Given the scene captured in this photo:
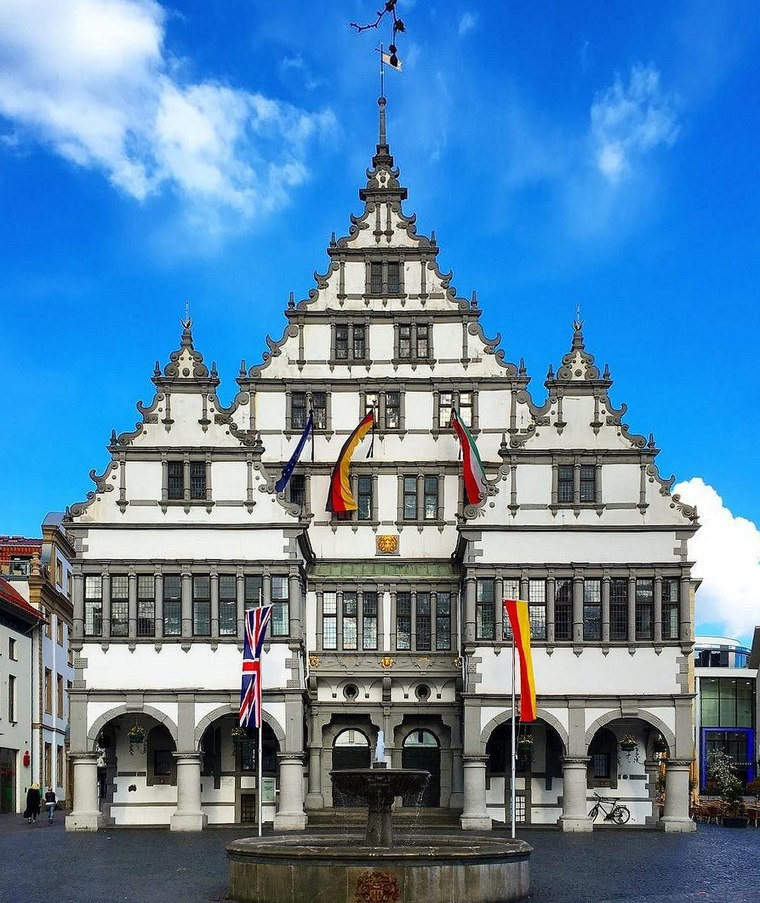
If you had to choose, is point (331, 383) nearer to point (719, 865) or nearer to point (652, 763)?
point (652, 763)

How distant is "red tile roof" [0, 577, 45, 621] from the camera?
209 ft

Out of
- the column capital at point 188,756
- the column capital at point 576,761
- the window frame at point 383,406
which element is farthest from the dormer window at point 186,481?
the column capital at point 576,761

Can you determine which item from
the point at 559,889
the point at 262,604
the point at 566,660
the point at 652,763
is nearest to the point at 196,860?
the point at 559,889

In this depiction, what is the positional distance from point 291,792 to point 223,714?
332 cm

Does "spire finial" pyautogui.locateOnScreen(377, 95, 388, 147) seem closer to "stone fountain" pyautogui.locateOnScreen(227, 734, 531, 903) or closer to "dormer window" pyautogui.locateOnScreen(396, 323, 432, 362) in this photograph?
"dormer window" pyautogui.locateOnScreen(396, 323, 432, 362)

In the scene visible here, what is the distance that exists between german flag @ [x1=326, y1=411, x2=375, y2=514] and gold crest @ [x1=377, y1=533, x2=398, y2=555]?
1.65m

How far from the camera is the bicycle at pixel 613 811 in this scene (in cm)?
4838

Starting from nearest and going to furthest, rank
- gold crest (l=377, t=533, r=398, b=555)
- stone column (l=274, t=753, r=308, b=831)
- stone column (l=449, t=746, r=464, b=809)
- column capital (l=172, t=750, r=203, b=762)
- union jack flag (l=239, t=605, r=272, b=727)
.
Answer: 1. union jack flag (l=239, t=605, r=272, b=727)
2. stone column (l=274, t=753, r=308, b=831)
3. column capital (l=172, t=750, r=203, b=762)
4. stone column (l=449, t=746, r=464, b=809)
5. gold crest (l=377, t=533, r=398, b=555)

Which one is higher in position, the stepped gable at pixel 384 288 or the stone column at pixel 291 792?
the stepped gable at pixel 384 288

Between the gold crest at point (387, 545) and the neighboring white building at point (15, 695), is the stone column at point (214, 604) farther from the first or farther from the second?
the neighboring white building at point (15, 695)

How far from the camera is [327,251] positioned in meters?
53.6

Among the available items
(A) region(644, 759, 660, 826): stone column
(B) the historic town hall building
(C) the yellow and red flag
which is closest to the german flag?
(B) the historic town hall building

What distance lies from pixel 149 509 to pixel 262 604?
16.4 ft

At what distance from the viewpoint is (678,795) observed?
46.9 metres
